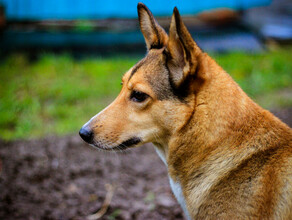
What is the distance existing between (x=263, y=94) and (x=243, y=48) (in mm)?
3009

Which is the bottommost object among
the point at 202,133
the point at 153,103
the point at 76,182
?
the point at 76,182

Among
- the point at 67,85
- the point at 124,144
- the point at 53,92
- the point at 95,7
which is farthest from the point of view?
the point at 95,7

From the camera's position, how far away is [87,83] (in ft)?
27.2

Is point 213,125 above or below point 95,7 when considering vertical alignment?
below

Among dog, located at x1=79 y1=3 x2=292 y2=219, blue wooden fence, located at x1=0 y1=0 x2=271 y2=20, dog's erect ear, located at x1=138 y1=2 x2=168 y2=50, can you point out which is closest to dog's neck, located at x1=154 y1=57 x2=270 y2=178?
dog, located at x1=79 y1=3 x2=292 y2=219

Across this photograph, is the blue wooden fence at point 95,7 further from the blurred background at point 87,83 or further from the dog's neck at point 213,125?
the dog's neck at point 213,125

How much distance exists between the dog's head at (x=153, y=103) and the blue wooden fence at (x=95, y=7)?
7.23 m

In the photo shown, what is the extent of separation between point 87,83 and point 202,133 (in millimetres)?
6073

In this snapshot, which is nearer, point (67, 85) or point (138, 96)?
point (138, 96)

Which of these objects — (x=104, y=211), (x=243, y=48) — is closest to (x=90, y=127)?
(x=104, y=211)

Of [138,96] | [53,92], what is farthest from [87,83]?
[138,96]

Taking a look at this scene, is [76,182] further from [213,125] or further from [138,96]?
[213,125]

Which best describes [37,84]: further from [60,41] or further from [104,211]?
[104,211]

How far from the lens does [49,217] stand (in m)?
3.75
